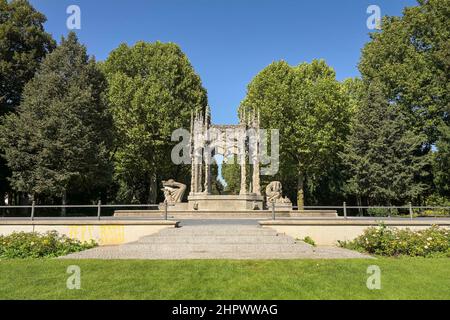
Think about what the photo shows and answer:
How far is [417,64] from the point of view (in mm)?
33812

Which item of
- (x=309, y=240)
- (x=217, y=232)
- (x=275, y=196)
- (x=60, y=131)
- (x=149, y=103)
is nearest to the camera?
(x=217, y=232)

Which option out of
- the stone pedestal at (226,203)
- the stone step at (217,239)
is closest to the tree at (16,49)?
the stone pedestal at (226,203)

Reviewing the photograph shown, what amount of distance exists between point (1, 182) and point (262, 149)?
1005 inches

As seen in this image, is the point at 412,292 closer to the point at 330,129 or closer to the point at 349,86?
the point at 330,129

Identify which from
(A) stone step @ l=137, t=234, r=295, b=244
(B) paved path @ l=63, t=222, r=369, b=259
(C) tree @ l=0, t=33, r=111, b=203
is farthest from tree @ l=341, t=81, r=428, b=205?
(C) tree @ l=0, t=33, r=111, b=203

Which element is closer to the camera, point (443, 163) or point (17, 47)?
point (443, 163)

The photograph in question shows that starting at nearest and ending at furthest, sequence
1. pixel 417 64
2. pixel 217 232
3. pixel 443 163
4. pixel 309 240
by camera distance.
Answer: pixel 217 232, pixel 309 240, pixel 443 163, pixel 417 64

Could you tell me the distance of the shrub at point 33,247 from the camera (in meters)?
12.5

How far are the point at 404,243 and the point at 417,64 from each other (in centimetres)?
2696

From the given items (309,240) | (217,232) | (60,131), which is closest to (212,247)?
(217,232)

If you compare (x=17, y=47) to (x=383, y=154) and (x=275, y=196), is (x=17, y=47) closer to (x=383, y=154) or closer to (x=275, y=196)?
(x=275, y=196)

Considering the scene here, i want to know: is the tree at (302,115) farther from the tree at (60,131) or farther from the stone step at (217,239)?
the stone step at (217,239)

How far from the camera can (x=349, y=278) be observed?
863 cm
